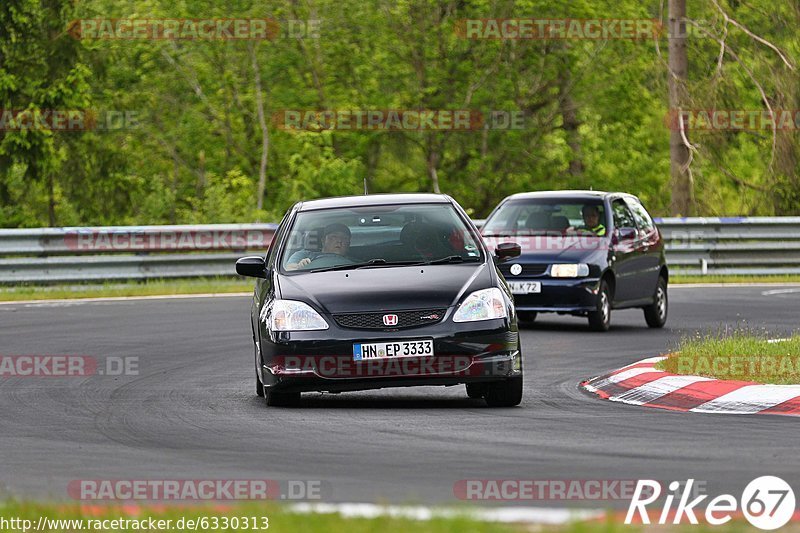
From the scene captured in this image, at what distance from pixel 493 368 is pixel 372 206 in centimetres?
215

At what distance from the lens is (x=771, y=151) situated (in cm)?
3450

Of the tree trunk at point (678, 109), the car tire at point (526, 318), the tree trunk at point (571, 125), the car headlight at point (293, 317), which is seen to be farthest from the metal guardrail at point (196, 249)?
the car headlight at point (293, 317)

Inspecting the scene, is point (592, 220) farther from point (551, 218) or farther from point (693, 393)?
point (693, 393)

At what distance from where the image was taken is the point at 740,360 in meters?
13.3

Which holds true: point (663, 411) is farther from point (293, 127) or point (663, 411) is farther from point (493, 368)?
point (293, 127)

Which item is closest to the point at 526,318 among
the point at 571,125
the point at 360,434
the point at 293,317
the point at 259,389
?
the point at 259,389

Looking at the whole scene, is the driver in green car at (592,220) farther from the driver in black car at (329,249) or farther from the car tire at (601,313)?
the driver in black car at (329,249)

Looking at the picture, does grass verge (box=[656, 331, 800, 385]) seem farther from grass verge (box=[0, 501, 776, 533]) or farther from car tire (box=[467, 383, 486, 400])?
grass verge (box=[0, 501, 776, 533])

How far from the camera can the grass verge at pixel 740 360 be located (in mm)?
12492

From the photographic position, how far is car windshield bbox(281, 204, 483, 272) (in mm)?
12516

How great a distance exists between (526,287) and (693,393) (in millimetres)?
7098

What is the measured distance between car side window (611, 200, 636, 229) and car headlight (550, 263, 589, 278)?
1.13 metres

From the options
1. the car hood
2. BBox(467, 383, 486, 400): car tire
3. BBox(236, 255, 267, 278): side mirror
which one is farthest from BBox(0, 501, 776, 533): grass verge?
BBox(236, 255, 267, 278): side mirror

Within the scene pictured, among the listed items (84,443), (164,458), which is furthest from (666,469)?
(84,443)
